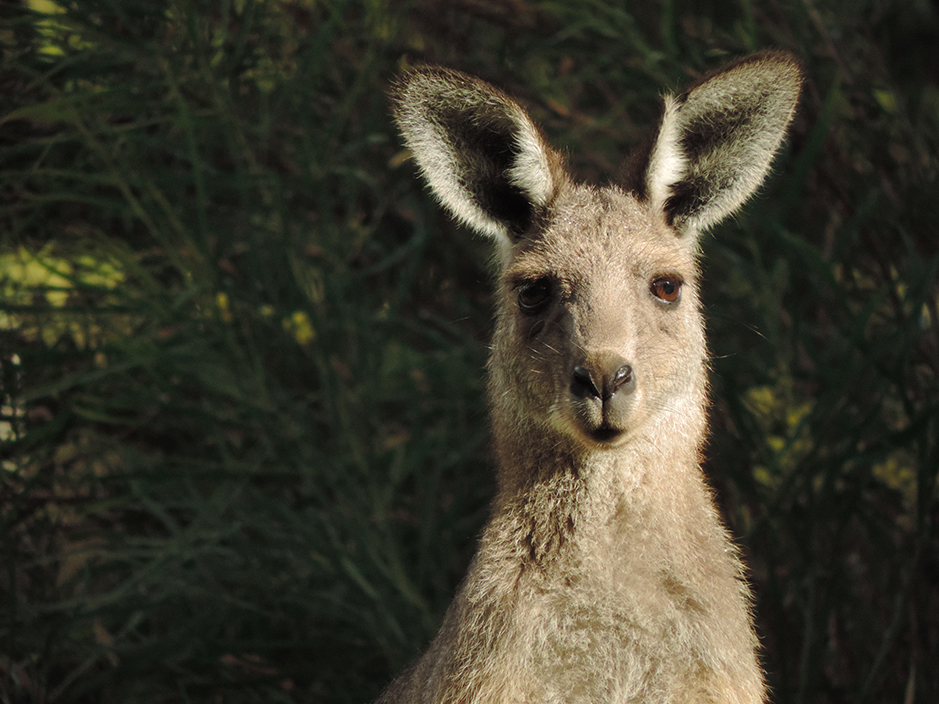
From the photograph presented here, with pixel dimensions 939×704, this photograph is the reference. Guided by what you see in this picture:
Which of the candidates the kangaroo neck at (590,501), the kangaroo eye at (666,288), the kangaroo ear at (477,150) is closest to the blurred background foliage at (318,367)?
the kangaroo ear at (477,150)

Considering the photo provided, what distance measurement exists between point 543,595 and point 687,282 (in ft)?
3.31

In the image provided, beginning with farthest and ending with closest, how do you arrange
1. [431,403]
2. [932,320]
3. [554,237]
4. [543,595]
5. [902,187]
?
[431,403] → [902,187] → [932,320] → [554,237] → [543,595]

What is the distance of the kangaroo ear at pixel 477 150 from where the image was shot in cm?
263

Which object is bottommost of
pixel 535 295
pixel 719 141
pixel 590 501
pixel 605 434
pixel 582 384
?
pixel 590 501

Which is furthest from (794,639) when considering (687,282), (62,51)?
(62,51)

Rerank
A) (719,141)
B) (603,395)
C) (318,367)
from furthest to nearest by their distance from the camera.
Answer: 1. (318,367)
2. (719,141)
3. (603,395)

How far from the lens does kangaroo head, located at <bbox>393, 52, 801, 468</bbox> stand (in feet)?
8.05

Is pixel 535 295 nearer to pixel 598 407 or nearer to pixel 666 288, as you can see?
pixel 666 288

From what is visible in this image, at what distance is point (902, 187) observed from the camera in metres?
4.16

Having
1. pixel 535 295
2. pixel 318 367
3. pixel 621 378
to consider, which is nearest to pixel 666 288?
pixel 535 295

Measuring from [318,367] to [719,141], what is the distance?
82.9 inches

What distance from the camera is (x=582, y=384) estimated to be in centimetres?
235

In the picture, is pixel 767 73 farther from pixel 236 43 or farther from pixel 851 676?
pixel 851 676

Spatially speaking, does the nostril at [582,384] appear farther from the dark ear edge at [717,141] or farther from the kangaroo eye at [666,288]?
the dark ear edge at [717,141]
